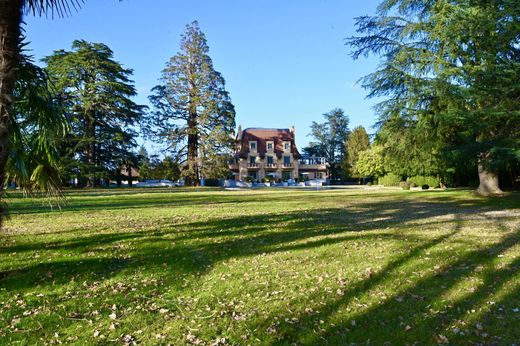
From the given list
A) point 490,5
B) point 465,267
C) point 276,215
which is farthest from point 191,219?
point 490,5

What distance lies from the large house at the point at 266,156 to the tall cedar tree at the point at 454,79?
41.7 meters

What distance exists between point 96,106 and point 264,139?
31755 mm

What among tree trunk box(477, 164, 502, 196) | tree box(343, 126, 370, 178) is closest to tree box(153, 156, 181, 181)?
tree box(343, 126, 370, 178)

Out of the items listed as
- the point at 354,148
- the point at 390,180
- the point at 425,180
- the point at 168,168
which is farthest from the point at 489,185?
the point at 354,148

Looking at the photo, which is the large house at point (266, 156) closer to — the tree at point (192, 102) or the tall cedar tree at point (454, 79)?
the tree at point (192, 102)

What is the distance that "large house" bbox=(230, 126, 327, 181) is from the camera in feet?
211

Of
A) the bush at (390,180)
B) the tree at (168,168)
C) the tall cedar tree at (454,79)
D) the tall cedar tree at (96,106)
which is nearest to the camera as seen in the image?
the tall cedar tree at (454,79)

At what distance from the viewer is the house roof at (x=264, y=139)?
64.6 meters

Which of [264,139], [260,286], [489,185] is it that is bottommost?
[260,286]

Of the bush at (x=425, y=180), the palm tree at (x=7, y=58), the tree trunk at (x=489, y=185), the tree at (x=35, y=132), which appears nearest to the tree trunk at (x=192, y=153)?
the bush at (x=425, y=180)

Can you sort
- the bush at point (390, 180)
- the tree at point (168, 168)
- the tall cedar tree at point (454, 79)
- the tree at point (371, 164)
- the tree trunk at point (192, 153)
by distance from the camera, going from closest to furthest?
the tall cedar tree at point (454, 79) < the tree trunk at point (192, 153) < the tree at point (168, 168) < the bush at point (390, 180) < the tree at point (371, 164)

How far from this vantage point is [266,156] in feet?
212

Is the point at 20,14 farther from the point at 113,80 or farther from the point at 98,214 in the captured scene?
the point at 113,80

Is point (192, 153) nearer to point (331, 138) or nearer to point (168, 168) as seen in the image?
point (168, 168)
